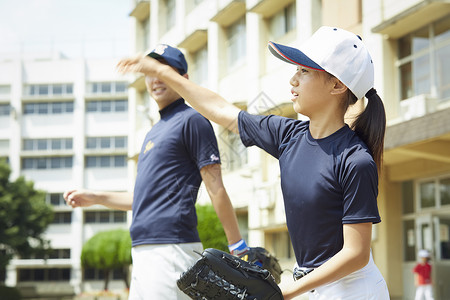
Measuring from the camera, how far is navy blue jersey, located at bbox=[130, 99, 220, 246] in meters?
4.00

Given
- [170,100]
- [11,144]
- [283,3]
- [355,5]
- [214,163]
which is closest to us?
[214,163]

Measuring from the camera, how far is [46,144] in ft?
209

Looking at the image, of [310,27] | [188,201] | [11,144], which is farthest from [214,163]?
[11,144]

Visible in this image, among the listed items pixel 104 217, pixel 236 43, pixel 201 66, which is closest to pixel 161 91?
pixel 236 43

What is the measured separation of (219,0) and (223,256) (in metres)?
25.8

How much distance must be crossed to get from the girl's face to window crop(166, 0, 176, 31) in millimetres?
31405

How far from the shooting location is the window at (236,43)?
26219 millimetres

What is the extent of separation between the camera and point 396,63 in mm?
17875

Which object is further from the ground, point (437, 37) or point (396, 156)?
point (437, 37)

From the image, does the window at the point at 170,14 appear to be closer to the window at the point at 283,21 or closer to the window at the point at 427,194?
the window at the point at 283,21

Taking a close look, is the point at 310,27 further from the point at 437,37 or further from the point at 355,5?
the point at 437,37

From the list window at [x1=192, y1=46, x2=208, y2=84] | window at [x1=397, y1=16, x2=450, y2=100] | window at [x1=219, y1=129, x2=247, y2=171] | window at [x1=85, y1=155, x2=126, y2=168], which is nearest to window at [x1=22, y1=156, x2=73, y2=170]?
window at [x1=85, y1=155, x2=126, y2=168]

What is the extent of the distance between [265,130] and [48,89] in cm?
6358

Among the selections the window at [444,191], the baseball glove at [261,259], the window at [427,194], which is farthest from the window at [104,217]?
the baseball glove at [261,259]
